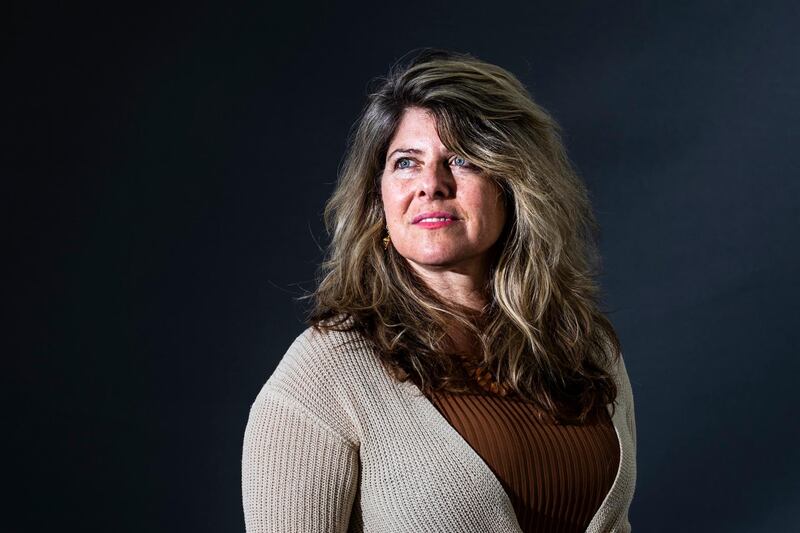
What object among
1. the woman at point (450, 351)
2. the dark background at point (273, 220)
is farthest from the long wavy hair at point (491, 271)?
the dark background at point (273, 220)

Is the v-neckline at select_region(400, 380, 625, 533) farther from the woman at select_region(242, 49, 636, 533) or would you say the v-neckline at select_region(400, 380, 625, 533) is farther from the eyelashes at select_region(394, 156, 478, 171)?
the eyelashes at select_region(394, 156, 478, 171)

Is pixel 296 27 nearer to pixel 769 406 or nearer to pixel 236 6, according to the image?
pixel 236 6

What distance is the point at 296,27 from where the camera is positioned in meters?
3.46

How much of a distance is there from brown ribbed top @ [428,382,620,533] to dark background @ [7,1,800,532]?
1537 millimetres

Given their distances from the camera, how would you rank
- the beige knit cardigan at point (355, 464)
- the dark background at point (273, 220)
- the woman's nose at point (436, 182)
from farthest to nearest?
1. the dark background at point (273, 220)
2. the woman's nose at point (436, 182)
3. the beige knit cardigan at point (355, 464)

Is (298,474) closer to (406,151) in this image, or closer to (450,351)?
(450,351)

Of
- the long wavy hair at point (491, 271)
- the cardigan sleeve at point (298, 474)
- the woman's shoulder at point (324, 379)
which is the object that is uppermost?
the long wavy hair at point (491, 271)

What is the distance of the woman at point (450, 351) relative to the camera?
6.05 feet

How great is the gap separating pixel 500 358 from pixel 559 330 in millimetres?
196

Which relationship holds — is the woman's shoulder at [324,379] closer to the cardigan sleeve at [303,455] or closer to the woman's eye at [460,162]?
the cardigan sleeve at [303,455]

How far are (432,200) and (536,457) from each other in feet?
1.50

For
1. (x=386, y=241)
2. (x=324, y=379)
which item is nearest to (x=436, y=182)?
(x=386, y=241)

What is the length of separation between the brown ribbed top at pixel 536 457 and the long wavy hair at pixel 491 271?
0.10 feet

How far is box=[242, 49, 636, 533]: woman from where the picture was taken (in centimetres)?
184
